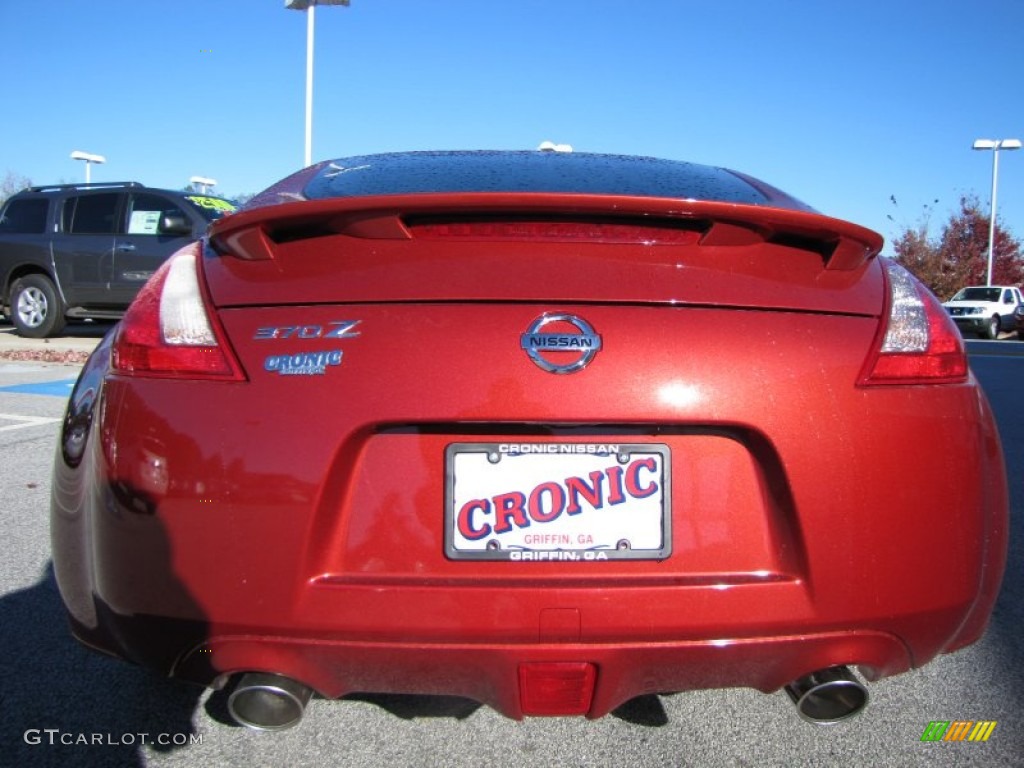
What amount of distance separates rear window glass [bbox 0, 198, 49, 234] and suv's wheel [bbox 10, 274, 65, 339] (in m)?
0.64

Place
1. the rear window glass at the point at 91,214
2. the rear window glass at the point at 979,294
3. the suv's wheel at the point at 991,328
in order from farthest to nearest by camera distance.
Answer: the rear window glass at the point at 979,294
the suv's wheel at the point at 991,328
the rear window glass at the point at 91,214

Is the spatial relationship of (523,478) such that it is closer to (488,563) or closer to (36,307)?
(488,563)

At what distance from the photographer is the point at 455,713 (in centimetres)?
211

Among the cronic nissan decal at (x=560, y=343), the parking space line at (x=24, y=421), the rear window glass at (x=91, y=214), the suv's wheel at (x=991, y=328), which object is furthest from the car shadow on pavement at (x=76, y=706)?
the suv's wheel at (x=991, y=328)

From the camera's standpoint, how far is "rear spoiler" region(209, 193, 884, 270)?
5.23 feet

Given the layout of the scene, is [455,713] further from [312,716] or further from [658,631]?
[658,631]

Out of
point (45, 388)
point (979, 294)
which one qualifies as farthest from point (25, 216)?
point (979, 294)

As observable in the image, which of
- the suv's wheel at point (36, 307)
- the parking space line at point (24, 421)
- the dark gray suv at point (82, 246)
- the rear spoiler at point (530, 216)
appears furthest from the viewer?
the suv's wheel at point (36, 307)

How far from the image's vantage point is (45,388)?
23.4 feet

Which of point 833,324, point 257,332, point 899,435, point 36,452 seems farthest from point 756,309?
point 36,452

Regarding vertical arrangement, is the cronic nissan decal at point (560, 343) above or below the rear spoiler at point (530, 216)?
below

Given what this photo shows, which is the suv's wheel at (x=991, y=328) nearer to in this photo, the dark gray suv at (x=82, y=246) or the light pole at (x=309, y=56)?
the light pole at (x=309, y=56)

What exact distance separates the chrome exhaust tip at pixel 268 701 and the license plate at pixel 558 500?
16.1 inches

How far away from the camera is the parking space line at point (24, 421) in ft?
17.8
